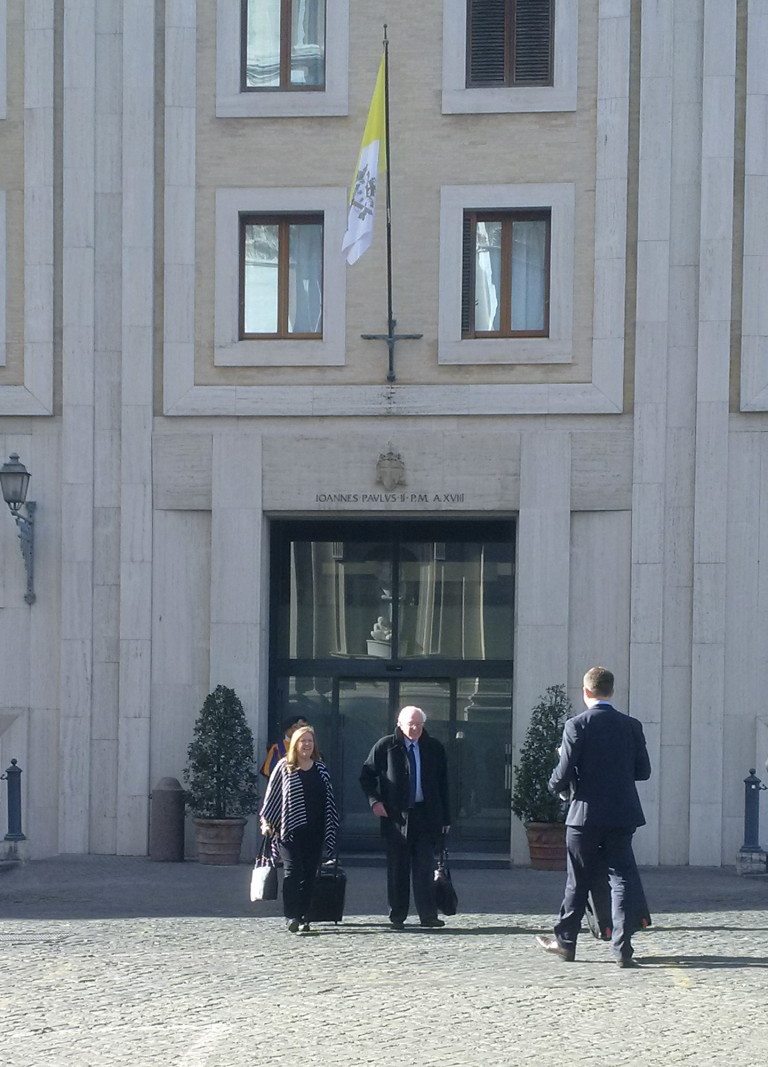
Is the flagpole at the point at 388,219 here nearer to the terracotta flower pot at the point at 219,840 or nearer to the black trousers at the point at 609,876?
the terracotta flower pot at the point at 219,840

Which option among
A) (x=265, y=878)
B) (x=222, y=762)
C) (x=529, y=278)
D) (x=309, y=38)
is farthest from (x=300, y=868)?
(x=309, y=38)

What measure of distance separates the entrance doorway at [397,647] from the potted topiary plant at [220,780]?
4.10 ft

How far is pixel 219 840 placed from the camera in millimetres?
18781

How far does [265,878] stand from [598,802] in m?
2.97

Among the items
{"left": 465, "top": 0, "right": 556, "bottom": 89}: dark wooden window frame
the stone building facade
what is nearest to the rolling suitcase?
the stone building facade

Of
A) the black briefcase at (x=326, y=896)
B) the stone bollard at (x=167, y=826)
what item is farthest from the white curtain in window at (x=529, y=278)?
the black briefcase at (x=326, y=896)

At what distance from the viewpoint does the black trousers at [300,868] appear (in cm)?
1328

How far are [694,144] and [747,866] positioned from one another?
25.1 ft

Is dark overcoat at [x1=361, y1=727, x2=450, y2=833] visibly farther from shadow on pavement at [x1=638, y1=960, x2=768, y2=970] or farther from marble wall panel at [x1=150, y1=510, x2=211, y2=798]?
marble wall panel at [x1=150, y1=510, x2=211, y2=798]

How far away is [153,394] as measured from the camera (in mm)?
19594

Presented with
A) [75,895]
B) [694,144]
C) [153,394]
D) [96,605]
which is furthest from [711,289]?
[75,895]

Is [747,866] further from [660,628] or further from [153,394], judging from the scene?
[153,394]

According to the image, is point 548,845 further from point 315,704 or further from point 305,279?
point 305,279

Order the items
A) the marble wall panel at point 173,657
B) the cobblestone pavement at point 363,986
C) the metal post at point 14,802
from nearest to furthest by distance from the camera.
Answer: the cobblestone pavement at point 363,986 → the metal post at point 14,802 → the marble wall panel at point 173,657
